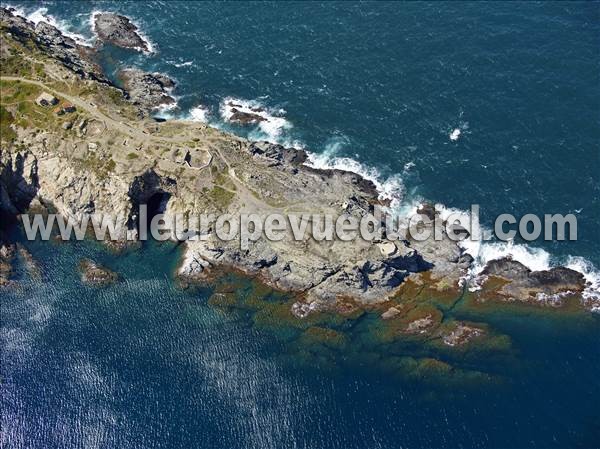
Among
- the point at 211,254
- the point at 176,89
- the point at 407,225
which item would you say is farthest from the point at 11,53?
the point at 407,225

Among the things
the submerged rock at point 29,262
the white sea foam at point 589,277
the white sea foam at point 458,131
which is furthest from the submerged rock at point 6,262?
the white sea foam at point 589,277

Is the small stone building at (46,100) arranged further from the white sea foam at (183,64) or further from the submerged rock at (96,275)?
the submerged rock at (96,275)

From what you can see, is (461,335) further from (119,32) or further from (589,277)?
(119,32)

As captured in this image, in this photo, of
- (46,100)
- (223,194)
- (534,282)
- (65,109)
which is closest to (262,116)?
(223,194)

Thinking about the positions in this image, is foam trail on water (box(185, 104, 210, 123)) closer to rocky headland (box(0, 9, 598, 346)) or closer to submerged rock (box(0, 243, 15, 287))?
rocky headland (box(0, 9, 598, 346))

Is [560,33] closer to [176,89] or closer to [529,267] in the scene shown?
[529,267]
